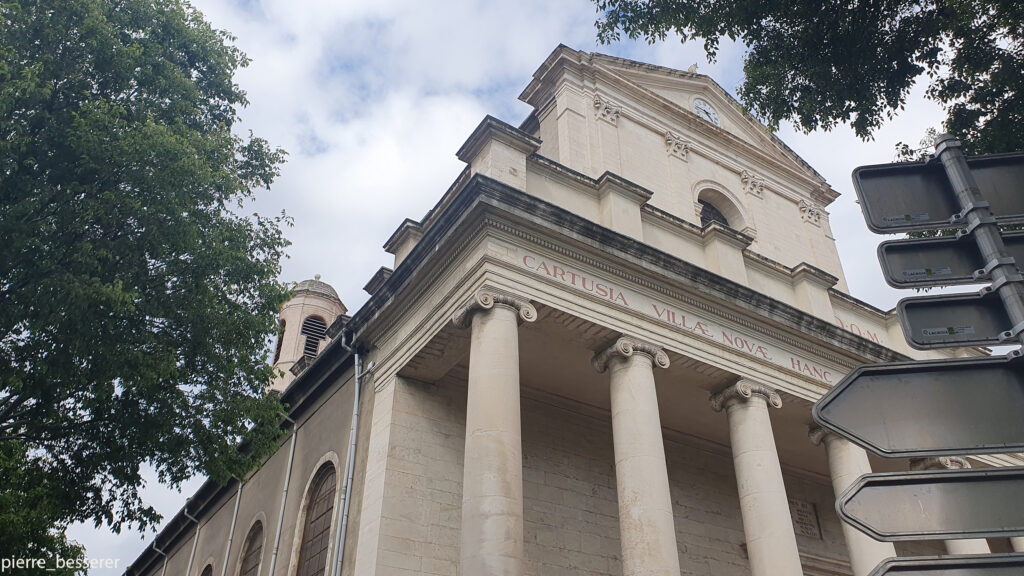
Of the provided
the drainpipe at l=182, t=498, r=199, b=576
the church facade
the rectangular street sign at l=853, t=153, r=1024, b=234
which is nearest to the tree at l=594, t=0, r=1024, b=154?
the church facade

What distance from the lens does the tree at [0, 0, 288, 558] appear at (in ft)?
32.3

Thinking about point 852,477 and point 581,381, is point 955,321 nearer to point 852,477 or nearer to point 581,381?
point 581,381

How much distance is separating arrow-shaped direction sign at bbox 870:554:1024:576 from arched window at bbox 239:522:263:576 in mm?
16843

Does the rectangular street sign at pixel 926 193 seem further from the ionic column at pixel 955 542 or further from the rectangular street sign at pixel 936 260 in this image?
the ionic column at pixel 955 542

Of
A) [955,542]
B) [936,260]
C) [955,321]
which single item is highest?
[955,542]

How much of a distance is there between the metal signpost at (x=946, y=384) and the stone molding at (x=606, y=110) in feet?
47.2

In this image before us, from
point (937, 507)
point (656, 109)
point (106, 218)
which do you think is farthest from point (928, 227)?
point (656, 109)

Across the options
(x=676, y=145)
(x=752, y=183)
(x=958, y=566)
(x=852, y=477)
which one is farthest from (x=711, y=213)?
(x=958, y=566)

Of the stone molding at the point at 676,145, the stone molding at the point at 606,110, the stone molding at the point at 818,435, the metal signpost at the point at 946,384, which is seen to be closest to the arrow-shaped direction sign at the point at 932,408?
A: the metal signpost at the point at 946,384

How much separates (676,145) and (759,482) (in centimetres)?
885

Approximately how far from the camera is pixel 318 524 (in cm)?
1462

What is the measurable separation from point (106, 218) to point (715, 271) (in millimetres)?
10305

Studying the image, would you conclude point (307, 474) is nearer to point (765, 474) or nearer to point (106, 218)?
point (106, 218)

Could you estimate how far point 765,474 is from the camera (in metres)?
12.4
